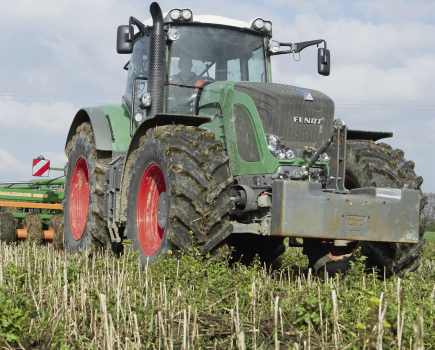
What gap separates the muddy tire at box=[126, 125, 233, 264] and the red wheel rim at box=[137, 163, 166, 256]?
186 mm

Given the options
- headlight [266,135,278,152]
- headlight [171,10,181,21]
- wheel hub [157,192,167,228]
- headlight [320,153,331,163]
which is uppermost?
headlight [171,10,181,21]

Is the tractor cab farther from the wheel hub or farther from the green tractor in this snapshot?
the wheel hub

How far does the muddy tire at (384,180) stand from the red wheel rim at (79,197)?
3.83 meters

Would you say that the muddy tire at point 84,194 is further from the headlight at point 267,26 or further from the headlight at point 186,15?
the headlight at point 267,26

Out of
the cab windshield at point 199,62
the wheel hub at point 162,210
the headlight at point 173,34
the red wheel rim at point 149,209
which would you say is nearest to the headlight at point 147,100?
the cab windshield at point 199,62

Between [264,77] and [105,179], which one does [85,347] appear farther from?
[264,77]

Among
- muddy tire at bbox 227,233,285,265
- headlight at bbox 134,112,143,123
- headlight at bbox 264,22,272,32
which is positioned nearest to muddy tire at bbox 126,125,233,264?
headlight at bbox 134,112,143,123

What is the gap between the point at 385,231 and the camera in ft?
16.3

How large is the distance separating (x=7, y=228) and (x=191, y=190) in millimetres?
4987

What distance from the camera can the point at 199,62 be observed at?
21.4ft

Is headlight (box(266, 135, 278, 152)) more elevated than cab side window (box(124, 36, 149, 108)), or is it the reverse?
cab side window (box(124, 36, 149, 108))

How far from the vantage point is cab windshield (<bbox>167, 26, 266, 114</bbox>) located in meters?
6.45

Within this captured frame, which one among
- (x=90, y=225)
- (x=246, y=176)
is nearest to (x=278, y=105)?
(x=246, y=176)

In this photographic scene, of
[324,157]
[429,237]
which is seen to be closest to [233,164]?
[324,157]
